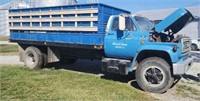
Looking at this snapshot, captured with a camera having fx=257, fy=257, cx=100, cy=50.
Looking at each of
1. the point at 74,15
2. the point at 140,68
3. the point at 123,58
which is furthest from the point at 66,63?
the point at 140,68

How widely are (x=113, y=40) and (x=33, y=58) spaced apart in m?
4.49

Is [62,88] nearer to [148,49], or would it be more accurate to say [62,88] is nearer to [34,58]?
[148,49]

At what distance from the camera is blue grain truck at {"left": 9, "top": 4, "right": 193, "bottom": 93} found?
7473 millimetres

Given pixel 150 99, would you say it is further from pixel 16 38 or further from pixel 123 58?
pixel 16 38

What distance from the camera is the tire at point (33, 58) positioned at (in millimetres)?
10852

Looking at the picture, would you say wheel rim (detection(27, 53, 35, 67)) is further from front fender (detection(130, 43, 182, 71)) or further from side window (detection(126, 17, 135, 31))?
front fender (detection(130, 43, 182, 71))

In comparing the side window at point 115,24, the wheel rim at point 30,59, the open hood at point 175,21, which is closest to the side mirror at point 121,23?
the side window at point 115,24

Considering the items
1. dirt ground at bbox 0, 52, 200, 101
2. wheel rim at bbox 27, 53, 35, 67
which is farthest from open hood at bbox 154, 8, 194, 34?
wheel rim at bbox 27, 53, 35, 67

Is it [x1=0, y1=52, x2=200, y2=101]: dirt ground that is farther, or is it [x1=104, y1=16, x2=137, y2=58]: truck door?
[x1=104, y1=16, x2=137, y2=58]: truck door

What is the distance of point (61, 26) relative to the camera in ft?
31.4

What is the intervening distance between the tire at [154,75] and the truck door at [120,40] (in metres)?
0.66

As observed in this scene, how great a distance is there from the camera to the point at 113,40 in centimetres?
840

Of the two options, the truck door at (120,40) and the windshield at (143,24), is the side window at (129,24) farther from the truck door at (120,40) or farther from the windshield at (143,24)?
the windshield at (143,24)

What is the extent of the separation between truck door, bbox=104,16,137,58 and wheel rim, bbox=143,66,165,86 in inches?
31.9
